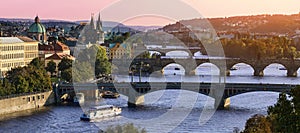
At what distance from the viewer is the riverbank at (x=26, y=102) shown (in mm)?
26608

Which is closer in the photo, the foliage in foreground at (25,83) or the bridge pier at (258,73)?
the foliage in foreground at (25,83)

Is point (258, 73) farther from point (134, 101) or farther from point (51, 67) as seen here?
point (134, 101)

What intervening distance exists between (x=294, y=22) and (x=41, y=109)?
10680 centimetres

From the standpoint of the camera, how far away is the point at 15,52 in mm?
39750

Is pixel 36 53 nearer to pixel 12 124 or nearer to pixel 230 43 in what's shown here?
pixel 12 124

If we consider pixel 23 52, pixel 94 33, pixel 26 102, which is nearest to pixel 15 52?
pixel 23 52

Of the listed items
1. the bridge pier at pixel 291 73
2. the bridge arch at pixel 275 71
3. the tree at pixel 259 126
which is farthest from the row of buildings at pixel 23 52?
the tree at pixel 259 126

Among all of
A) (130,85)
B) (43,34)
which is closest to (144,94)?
(130,85)

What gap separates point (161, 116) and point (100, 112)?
2277mm

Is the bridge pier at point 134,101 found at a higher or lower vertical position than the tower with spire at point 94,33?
lower

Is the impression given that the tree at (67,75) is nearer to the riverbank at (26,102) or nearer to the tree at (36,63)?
the tree at (36,63)

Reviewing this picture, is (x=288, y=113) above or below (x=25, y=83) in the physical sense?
below

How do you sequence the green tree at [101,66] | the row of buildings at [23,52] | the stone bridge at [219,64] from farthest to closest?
the stone bridge at [219,64]
the green tree at [101,66]
the row of buildings at [23,52]

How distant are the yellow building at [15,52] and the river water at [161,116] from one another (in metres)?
9.08
